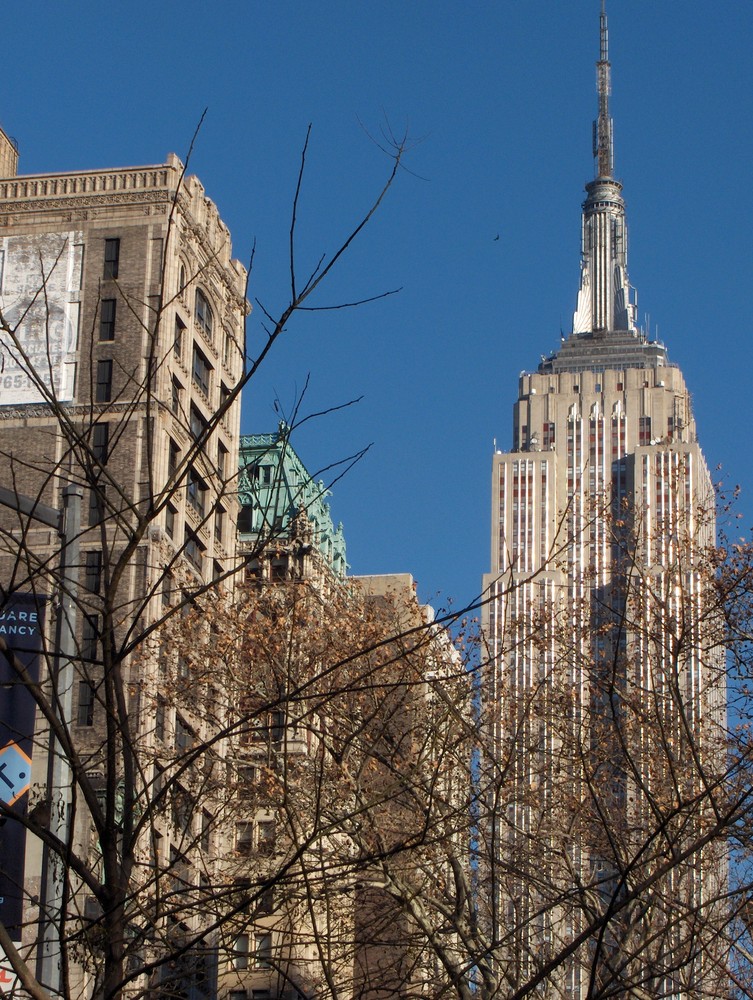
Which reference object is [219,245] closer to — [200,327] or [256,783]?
[200,327]

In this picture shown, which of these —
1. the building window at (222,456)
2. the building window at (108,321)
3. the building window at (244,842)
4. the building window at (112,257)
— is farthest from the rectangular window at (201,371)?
the building window at (244,842)

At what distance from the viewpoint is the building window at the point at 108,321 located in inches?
2352

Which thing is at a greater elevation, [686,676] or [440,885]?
[686,676]

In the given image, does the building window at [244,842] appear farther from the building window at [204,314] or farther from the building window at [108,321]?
the building window at [204,314]

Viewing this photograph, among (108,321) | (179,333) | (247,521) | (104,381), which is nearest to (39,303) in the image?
(108,321)

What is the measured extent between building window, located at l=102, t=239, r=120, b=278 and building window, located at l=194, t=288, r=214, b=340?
3.31 metres

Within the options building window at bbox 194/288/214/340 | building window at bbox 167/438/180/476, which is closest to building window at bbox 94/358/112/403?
building window at bbox 167/438/180/476

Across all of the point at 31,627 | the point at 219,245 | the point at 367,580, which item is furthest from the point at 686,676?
the point at 31,627

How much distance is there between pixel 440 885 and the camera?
24938 millimetres

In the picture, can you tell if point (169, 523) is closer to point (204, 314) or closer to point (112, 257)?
point (204, 314)

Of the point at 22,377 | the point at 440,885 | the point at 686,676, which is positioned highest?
the point at 686,676

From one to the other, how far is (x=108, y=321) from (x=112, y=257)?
3.10m

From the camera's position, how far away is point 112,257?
61.8 m

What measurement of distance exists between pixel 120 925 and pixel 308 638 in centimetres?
2231
